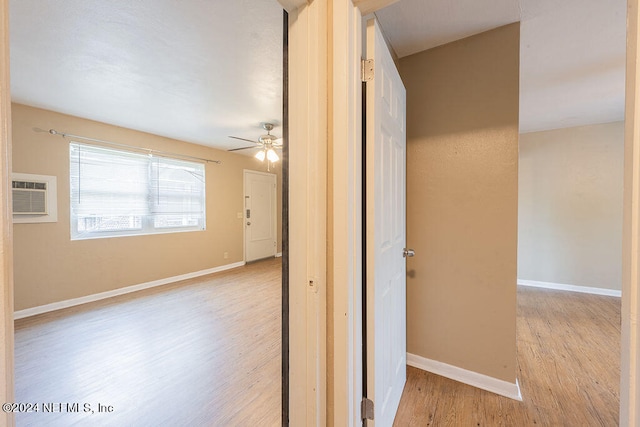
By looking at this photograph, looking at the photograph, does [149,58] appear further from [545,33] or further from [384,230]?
[545,33]

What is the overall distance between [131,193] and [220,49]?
9.40ft

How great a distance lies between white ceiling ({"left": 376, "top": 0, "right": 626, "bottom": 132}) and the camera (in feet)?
5.06

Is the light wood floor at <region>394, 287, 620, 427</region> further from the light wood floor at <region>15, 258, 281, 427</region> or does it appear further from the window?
the window

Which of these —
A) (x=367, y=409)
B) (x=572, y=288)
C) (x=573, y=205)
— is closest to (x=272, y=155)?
(x=367, y=409)

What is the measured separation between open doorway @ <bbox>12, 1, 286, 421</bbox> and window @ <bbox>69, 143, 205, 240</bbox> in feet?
0.37

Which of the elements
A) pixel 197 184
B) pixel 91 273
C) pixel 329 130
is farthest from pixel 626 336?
pixel 197 184

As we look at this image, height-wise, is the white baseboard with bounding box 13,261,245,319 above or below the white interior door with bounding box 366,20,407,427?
below

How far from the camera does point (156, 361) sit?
6.82 feet

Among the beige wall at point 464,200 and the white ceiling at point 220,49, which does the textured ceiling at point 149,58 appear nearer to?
the white ceiling at point 220,49

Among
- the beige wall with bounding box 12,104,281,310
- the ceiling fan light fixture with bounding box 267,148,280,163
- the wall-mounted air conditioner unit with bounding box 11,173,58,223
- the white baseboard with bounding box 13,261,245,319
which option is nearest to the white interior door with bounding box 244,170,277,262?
the beige wall with bounding box 12,104,281,310

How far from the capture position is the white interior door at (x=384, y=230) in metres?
1.08

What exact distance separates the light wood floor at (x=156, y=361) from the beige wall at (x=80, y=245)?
332mm

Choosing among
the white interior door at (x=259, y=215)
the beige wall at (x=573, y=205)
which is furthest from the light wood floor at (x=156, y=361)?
the beige wall at (x=573, y=205)

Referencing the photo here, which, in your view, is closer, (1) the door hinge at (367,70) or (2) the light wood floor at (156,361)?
(1) the door hinge at (367,70)
